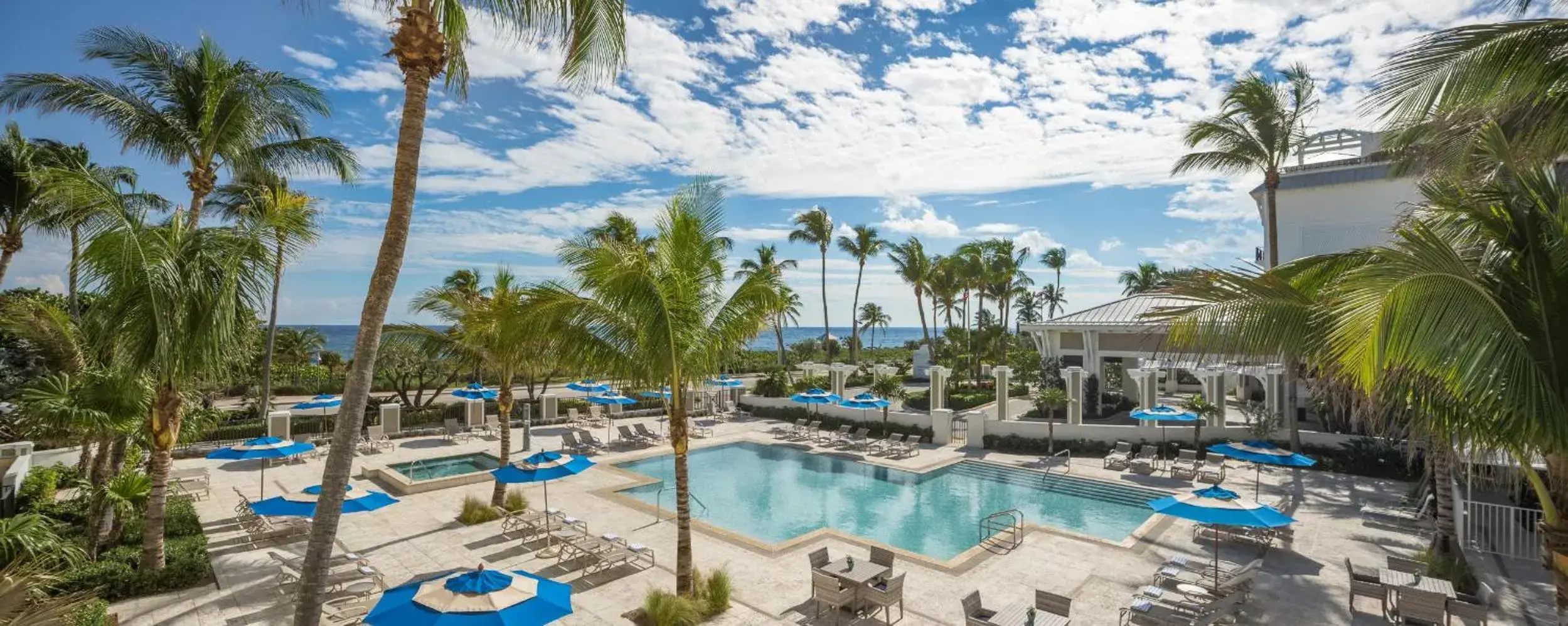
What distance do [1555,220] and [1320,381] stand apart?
8.32ft

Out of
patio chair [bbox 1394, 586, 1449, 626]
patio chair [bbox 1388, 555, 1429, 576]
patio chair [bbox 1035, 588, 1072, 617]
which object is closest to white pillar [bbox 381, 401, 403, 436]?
patio chair [bbox 1035, 588, 1072, 617]

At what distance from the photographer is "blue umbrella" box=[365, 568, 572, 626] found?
6574mm

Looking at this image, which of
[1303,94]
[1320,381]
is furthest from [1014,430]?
[1320,381]

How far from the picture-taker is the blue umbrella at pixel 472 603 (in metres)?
6.57

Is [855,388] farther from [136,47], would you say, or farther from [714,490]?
[136,47]

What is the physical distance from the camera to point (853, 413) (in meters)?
28.5

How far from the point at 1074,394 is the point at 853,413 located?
8786 mm

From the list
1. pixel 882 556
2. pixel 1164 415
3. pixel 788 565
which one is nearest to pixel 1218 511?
pixel 882 556

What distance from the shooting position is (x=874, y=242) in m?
45.2

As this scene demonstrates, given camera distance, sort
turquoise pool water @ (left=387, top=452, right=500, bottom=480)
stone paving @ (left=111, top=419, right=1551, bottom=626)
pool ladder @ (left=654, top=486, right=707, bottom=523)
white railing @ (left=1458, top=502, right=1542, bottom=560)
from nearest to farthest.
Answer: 1. stone paving @ (left=111, top=419, right=1551, bottom=626)
2. white railing @ (left=1458, top=502, right=1542, bottom=560)
3. pool ladder @ (left=654, top=486, right=707, bottom=523)
4. turquoise pool water @ (left=387, top=452, right=500, bottom=480)

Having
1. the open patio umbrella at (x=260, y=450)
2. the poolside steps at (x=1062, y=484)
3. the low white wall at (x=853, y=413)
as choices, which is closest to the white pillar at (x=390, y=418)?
the open patio umbrella at (x=260, y=450)

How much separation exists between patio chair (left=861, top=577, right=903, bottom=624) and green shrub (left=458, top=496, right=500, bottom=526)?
9.02 m

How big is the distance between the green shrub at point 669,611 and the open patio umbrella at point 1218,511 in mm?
7248

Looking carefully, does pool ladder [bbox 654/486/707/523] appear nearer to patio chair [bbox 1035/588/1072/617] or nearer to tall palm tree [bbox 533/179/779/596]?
tall palm tree [bbox 533/179/779/596]
